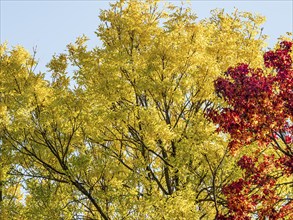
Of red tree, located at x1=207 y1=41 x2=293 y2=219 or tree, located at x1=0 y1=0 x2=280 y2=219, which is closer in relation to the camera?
red tree, located at x1=207 y1=41 x2=293 y2=219

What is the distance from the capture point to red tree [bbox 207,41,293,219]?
7.13 metres

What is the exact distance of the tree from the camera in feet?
33.7

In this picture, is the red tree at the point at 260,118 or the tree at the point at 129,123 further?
the tree at the point at 129,123

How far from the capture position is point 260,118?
7.12 m

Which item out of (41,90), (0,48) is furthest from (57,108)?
(0,48)

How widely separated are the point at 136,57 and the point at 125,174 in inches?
144

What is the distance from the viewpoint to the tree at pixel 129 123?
10273 mm

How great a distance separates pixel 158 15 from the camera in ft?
45.0

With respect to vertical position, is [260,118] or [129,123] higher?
[129,123]

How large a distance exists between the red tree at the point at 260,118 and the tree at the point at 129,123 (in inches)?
70.5

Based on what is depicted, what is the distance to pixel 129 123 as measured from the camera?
11086 mm

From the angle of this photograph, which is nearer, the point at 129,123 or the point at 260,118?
the point at 260,118

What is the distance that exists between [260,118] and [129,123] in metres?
Answer: 4.66

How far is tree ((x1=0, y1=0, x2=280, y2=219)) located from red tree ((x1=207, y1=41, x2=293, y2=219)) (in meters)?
1.79
